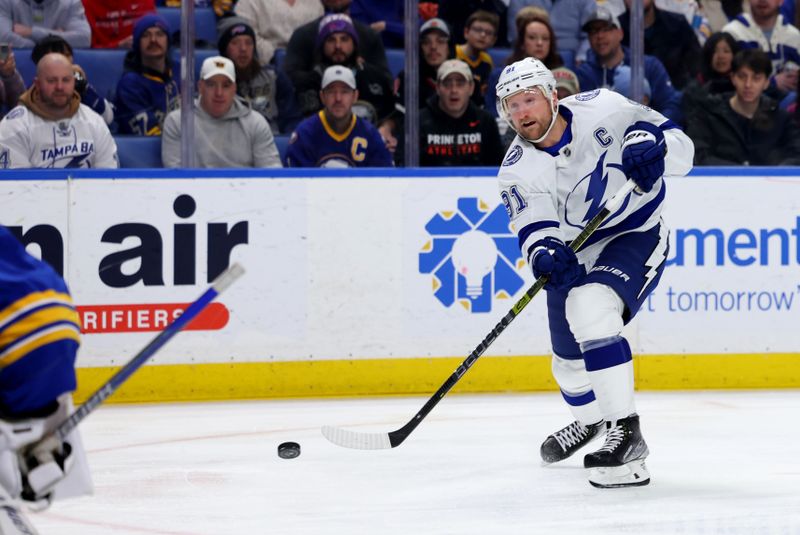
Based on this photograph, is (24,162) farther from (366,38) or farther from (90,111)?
(366,38)

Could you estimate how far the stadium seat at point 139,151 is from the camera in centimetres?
504

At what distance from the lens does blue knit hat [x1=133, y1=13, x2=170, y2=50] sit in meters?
5.17

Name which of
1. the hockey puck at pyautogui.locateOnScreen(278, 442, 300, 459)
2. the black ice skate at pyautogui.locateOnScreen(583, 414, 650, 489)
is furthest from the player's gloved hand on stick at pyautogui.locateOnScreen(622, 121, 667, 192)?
the hockey puck at pyautogui.locateOnScreen(278, 442, 300, 459)

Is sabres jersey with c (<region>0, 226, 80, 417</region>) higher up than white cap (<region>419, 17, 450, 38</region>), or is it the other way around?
white cap (<region>419, 17, 450, 38</region>)

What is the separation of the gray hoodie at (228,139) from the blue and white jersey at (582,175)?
1.75 metres

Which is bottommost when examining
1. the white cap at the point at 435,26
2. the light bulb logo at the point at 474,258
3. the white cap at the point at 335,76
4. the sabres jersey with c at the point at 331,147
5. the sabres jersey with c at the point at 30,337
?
the light bulb logo at the point at 474,258

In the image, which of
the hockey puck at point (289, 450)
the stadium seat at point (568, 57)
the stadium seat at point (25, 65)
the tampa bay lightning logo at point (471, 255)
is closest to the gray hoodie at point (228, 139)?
the stadium seat at point (25, 65)

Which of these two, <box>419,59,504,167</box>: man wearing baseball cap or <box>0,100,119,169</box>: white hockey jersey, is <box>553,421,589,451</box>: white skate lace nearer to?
<box>419,59,504,167</box>: man wearing baseball cap

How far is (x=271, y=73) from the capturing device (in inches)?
209

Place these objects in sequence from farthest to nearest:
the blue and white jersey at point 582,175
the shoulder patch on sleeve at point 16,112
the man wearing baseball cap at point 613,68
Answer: the man wearing baseball cap at point 613,68, the shoulder patch on sleeve at point 16,112, the blue and white jersey at point 582,175

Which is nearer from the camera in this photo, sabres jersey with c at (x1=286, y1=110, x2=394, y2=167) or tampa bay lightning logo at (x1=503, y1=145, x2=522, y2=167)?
tampa bay lightning logo at (x1=503, y1=145, x2=522, y2=167)

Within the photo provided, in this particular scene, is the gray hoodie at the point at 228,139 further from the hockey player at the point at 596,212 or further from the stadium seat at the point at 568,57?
the hockey player at the point at 596,212

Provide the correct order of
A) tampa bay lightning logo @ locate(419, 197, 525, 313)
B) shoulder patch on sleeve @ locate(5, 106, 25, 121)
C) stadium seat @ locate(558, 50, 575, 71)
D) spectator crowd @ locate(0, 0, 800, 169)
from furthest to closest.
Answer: stadium seat @ locate(558, 50, 575, 71), tampa bay lightning logo @ locate(419, 197, 525, 313), spectator crowd @ locate(0, 0, 800, 169), shoulder patch on sleeve @ locate(5, 106, 25, 121)

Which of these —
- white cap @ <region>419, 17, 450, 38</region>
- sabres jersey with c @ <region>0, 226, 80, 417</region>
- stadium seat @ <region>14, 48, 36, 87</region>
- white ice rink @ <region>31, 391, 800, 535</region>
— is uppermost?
white cap @ <region>419, 17, 450, 38</region>
